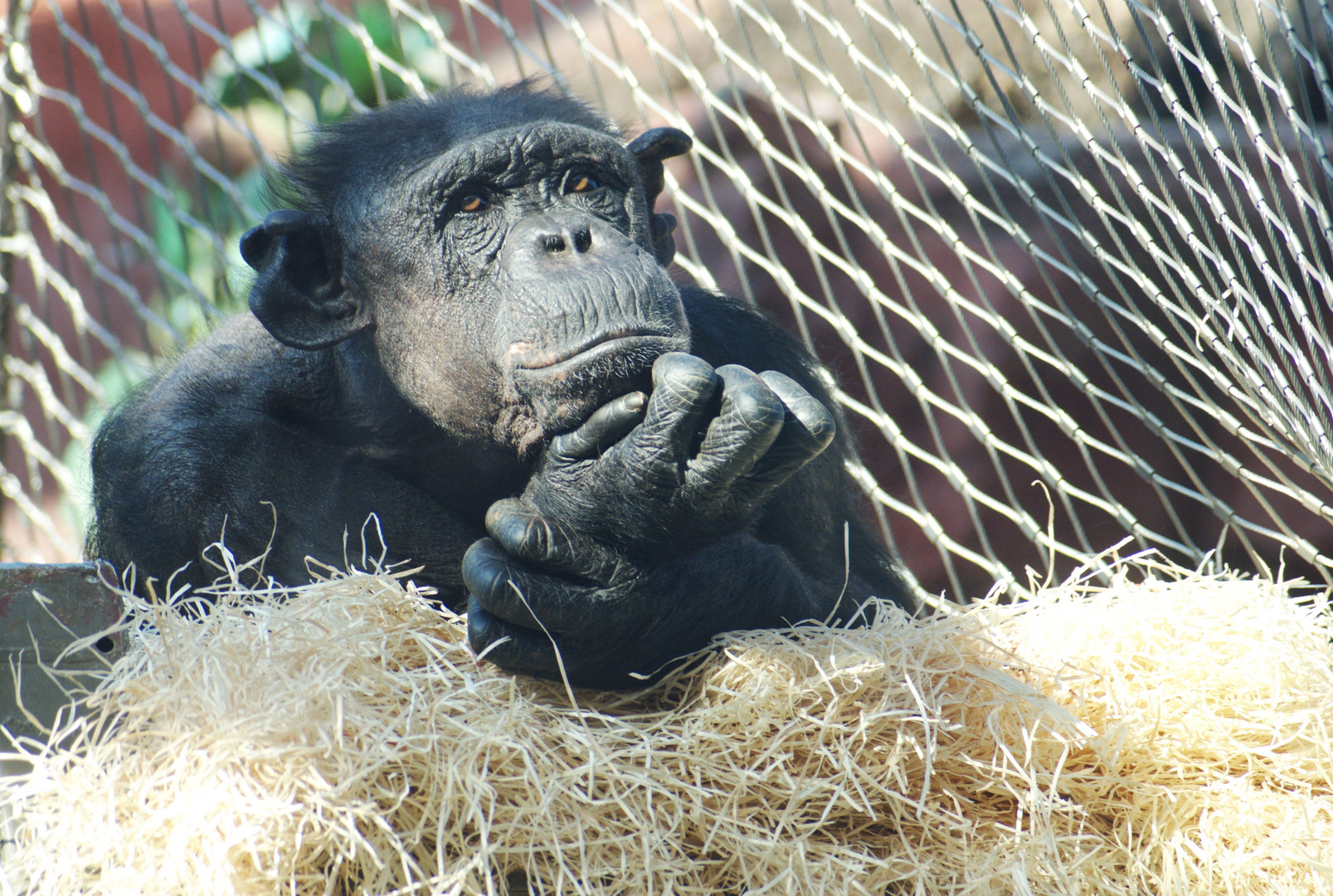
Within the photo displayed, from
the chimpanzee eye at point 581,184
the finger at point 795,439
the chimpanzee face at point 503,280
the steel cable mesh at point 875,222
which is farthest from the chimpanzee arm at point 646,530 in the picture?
the steel cable mesh at point 875,222

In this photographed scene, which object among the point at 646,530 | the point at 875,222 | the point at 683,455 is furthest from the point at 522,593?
the point at 875,222

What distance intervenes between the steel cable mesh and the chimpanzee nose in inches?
59.8

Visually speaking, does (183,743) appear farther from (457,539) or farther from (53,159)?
(53,159)

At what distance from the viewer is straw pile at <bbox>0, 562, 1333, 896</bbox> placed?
1569 mm

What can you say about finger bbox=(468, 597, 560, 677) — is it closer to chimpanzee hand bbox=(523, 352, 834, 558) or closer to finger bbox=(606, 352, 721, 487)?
chimpanzee hand bbox=(523, 352, 834, 558)

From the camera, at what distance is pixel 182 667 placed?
1.72m

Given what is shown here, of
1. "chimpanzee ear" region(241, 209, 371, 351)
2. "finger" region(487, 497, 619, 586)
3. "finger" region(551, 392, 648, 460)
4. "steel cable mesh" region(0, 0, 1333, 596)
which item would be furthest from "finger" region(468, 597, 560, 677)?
"steel cable mesh" region(0, 0, 1333, 596)

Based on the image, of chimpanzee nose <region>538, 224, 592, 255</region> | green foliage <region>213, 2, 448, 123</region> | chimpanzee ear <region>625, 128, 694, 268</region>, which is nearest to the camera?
chimpanzee nose <region>538, 224, 592, 255</region>

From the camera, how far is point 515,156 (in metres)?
2.22

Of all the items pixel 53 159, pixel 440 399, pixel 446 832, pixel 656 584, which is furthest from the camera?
pixel 53 159

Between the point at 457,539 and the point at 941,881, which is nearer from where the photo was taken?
the point at 941,881

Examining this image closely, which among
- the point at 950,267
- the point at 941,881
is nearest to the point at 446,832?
the point at 941,881

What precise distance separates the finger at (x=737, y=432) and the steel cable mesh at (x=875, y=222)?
63.1 inches

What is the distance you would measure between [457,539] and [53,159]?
2.94 metres
